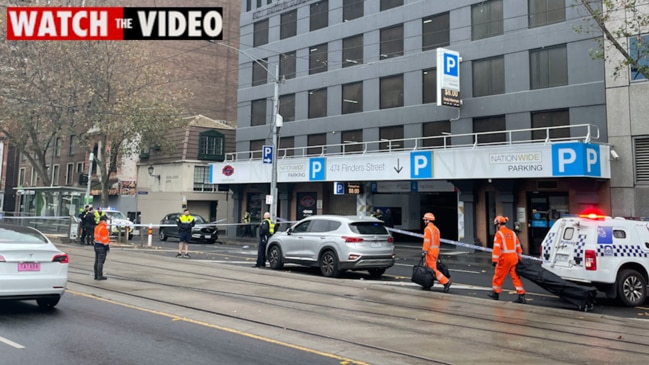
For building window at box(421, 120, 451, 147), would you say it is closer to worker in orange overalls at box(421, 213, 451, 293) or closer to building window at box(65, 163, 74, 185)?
worker in orange overalls at box(421, 213, 451, 293)

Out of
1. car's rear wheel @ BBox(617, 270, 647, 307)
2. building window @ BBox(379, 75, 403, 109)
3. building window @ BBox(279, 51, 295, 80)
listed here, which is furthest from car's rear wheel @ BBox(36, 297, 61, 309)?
building window @ BBox(279, 51, 295, 80)

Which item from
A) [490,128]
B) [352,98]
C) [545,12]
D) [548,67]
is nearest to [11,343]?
[490,128]

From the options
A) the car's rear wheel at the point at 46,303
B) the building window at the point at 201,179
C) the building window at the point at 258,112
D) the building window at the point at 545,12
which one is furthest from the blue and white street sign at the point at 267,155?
the building window at the point at 201,179

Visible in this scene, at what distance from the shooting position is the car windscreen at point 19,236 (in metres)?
8.45

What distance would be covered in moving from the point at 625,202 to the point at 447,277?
1354cm

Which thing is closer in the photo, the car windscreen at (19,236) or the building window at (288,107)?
the car windscreen at (19,236)

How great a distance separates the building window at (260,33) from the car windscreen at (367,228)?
2743 centimetres

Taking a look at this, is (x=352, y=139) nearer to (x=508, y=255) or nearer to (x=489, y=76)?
(x=489, y=76)

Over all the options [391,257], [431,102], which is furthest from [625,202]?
[391,257]

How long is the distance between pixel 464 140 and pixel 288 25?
16.8 m

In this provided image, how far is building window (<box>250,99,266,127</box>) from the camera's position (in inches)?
1490

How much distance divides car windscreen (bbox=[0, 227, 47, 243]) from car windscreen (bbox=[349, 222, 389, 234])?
756cm

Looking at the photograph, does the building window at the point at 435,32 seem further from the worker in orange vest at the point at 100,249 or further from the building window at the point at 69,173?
the building window at the point at 69,173

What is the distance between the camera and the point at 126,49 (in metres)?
31.8
